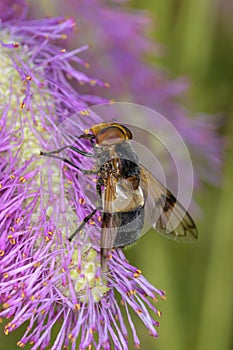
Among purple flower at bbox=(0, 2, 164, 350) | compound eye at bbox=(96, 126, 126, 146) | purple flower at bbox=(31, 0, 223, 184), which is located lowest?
purple flower at bbox=(0, 2, 164, 350)

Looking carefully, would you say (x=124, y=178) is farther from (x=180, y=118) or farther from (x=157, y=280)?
(x=180, y=118)

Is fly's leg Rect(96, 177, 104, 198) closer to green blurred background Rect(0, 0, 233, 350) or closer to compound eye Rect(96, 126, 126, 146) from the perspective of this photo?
compound eye Rect(96, 126, 126, 146)

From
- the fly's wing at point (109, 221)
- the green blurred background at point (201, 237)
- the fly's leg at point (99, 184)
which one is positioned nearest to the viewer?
the fly's wing at point (109, 221)

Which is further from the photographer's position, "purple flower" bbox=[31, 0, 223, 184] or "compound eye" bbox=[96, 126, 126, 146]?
"purple flower" bbox=[31, 0, 223, 184]

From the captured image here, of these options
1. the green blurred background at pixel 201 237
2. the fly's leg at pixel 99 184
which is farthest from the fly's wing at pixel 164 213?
the green blurred background at pixel 201 237

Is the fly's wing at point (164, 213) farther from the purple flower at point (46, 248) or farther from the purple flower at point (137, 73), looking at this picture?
the purple flower at point (137, 73)

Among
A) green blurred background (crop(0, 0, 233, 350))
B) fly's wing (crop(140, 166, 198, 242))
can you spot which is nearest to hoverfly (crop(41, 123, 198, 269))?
fly's wing (crop(140, 166, 198, 242))
